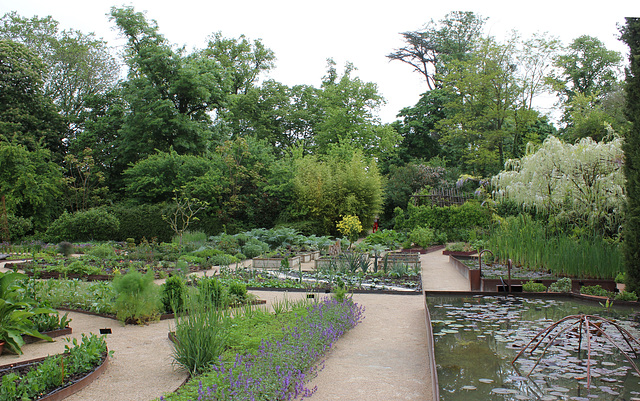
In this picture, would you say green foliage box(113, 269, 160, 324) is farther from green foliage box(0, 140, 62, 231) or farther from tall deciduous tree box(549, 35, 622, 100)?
tall deciduous tree box(549, 35, 622, 100)

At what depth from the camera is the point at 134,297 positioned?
5598 mm

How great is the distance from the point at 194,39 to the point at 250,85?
4.56m

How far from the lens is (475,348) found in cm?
406

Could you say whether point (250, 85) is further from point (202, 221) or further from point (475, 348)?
point (475, 348)

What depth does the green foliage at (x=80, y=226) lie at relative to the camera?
16.9 metres

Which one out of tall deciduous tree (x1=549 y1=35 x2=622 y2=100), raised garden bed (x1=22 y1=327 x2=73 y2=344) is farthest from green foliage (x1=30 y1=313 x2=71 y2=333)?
tall deciduous tree (x1=549 y1=35 x2=622 y2=100)

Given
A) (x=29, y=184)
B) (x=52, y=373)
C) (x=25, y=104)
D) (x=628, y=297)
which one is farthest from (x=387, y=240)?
(x=25, y=104)

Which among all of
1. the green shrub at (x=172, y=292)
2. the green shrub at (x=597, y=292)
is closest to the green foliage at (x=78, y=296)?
the green shrub at (x=172, y=292)

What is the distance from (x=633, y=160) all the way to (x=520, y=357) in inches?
163

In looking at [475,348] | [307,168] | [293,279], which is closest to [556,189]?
[293,279]

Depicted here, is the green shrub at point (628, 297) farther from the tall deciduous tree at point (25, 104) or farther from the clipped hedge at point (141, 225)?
the tall deciduous tree at point (25, 104)

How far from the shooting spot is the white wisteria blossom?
844 centimetres

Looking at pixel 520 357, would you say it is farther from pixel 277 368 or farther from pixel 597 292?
pixel 597 292

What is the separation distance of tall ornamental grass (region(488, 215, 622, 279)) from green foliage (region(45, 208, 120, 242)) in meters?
14.5
